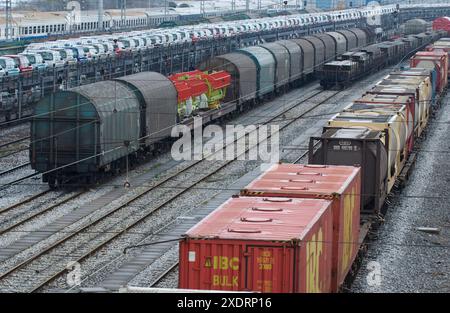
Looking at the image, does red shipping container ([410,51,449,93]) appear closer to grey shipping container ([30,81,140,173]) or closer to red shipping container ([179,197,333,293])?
grey shipping container ([30,81,140,173])

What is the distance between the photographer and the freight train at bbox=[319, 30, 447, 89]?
201 ft

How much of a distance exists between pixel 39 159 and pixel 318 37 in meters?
41.8

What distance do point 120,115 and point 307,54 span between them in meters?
32.6

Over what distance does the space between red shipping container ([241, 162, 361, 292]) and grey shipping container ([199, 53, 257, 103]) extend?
1035 inches

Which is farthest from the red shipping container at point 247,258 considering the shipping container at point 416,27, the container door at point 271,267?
the shipping container at point 416,27

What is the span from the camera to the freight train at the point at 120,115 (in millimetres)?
30219

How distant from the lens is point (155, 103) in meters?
34.8

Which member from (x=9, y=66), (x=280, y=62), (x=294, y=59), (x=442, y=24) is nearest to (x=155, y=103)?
(x=9, y=66)

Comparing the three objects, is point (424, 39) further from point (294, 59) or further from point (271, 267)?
point (271, 267)

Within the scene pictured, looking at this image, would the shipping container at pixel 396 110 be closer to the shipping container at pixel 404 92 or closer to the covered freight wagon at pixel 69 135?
the shipping container at pixel 404 92

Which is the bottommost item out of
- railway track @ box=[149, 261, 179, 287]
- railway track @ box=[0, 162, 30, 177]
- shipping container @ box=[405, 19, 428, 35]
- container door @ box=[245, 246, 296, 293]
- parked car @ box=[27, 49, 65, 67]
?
railway track @ box=[0, 162, 30, 177]

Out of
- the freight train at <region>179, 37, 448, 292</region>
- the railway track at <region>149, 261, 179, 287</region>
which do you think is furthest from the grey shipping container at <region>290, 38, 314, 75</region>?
the railway track at <region>149, 261, 179, 287</region>

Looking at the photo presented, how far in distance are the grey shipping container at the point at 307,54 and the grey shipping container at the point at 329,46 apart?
4302 mm

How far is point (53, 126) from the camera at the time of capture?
1188 inches
